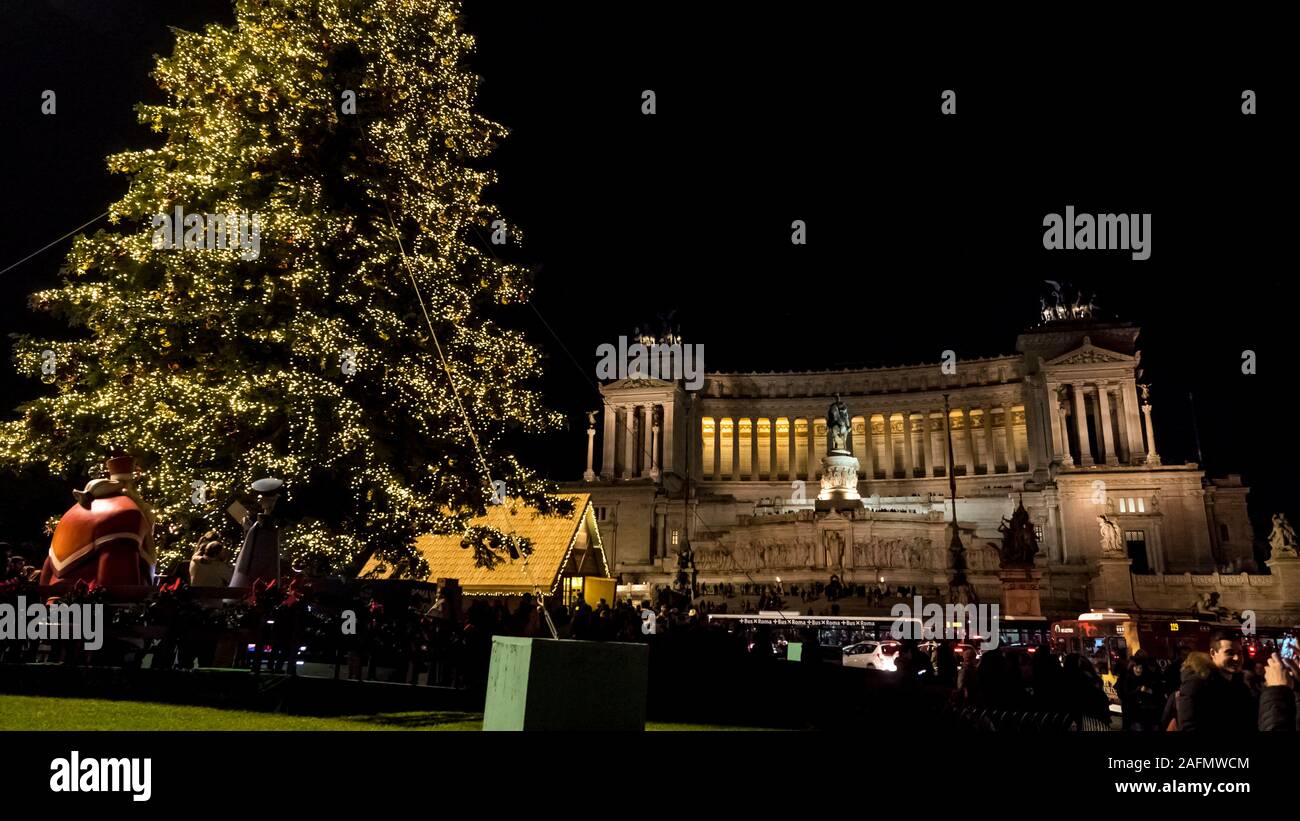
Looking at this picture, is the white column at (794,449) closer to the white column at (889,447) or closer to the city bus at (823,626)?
the white column at (889,447)

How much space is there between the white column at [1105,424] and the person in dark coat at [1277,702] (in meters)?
65.6

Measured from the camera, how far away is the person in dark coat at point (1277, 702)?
602 cm

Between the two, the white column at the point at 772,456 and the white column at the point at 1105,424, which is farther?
the white column at the point at 772,456

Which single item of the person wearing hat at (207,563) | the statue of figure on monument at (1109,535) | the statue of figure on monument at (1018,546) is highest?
the statue of figure on monument at (1109,535)

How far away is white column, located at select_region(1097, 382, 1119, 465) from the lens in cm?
6366

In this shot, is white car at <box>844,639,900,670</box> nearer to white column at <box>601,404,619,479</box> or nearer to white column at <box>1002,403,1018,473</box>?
white column at <box>601,404,619,479</box>

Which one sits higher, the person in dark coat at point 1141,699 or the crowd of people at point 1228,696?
the crowd of people at point 1228,696

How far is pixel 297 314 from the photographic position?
565 inches

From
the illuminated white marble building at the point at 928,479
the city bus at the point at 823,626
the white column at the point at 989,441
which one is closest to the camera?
the city bus at the point at 823,626

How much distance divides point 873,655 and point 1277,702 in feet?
55.6

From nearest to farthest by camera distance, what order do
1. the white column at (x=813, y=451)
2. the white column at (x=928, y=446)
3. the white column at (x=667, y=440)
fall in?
the white column at (x=667, y=440), the white column at (x=928, y=446), the white column at (x=813, y=451)

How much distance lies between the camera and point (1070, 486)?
5828 centimetres

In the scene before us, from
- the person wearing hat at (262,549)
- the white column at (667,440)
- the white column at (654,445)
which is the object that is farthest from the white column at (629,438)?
the person wearing hat at (262,549)
